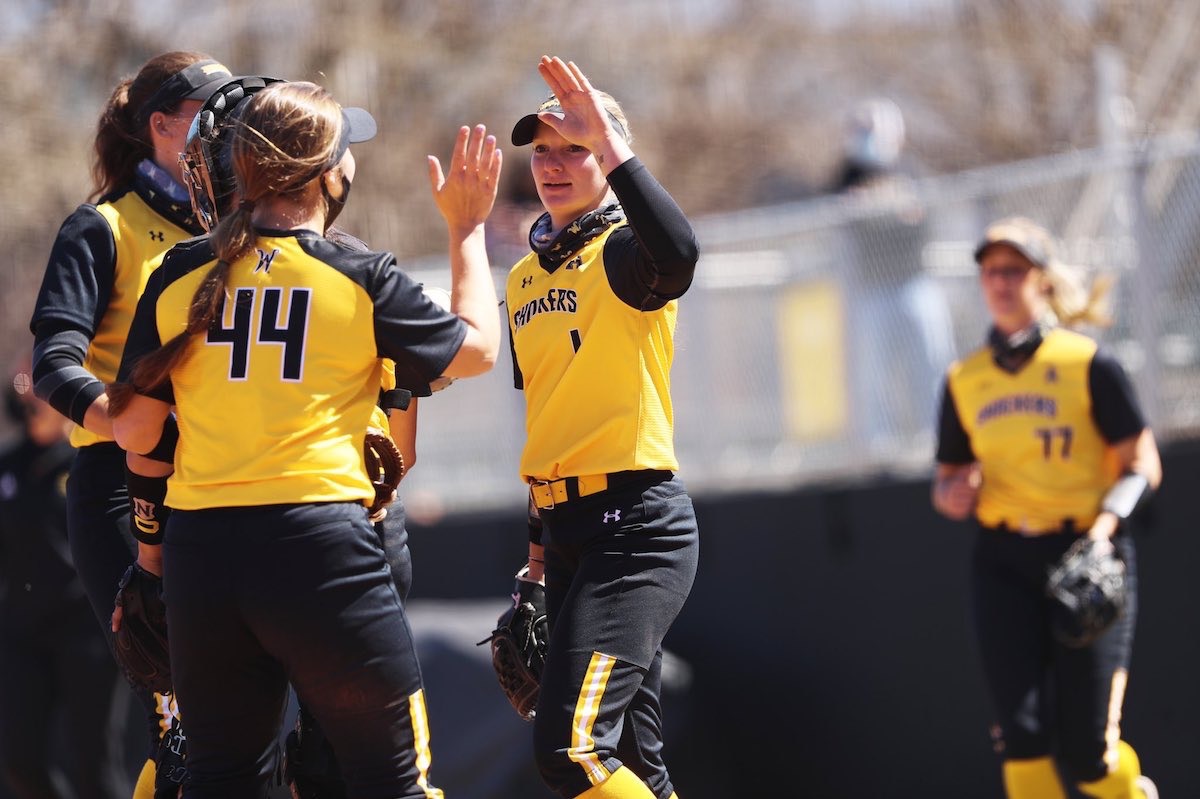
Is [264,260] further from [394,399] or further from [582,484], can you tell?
[582,484]

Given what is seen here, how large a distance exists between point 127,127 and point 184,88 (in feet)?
0.96

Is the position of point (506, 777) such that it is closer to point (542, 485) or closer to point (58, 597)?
point (58, 597)

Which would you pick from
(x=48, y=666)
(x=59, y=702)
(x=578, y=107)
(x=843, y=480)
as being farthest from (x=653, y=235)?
(x=843, y=480)

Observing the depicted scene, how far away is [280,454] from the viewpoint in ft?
10.7

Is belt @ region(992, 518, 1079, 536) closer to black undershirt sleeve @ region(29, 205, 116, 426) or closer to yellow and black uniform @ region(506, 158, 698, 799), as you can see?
yellow and black uniform @ region(506, 158, 698, 799)

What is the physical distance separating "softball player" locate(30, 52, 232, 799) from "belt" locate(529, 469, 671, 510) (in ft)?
3.68

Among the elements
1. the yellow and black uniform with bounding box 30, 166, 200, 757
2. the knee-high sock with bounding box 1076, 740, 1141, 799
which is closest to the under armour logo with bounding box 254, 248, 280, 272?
the yellow and black uniform with bounding box 30, 166, 200, 757

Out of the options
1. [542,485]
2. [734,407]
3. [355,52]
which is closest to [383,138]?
[355,52]

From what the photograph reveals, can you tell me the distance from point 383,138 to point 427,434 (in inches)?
284

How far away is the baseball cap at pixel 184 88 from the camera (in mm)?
4188

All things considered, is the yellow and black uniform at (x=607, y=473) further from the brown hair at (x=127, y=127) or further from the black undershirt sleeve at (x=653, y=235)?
the brown hair at (x=127, y=127)

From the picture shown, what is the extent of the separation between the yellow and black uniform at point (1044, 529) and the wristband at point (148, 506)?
3291 millimetres

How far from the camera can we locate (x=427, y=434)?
33.2 ft

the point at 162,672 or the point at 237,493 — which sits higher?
the point at 237,493
